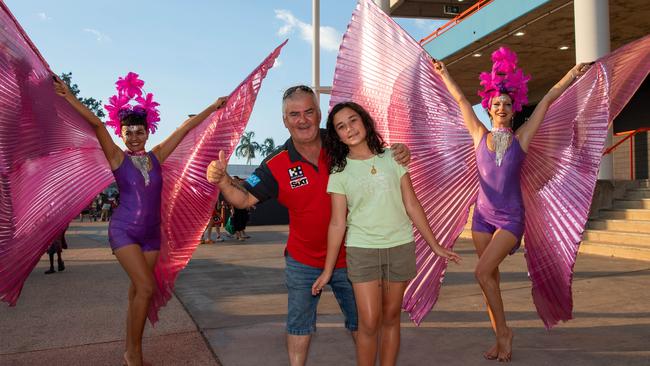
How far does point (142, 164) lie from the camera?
371 centimetres

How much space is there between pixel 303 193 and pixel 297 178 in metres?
0.09

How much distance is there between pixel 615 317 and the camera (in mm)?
4629

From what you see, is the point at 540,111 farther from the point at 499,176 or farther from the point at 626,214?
the point at 626,214

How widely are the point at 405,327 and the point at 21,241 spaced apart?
10.0ft

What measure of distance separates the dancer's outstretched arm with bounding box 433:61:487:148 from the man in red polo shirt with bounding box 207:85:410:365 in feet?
3.96

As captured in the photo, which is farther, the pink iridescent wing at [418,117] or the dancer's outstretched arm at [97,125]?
the pink iridescent wing at [418,117]

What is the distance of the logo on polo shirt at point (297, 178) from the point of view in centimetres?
284

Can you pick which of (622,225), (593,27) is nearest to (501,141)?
(622,225)

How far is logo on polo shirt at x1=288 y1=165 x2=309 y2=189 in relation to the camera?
2.84 metres

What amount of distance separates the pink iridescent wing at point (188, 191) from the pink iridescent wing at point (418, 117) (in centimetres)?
94

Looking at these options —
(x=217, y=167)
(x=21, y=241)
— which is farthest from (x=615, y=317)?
(x=21, y=241)

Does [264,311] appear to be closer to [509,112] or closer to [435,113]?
[435,113]

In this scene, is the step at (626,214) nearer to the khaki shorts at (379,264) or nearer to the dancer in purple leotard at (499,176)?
the dancer in purple leotard at (499,176)

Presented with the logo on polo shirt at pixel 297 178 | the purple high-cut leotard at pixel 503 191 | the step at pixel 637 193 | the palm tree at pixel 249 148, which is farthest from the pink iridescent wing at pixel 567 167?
the palm tree at pixel 249 148
